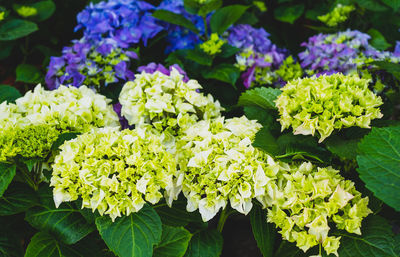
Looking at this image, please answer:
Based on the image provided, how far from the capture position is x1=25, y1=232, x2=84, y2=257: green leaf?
1.38 metres

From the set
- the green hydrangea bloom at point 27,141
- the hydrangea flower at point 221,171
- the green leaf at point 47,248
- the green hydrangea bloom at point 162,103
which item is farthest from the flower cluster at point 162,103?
the green leaf at point 47,248

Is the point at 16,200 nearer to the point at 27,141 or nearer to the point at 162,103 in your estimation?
the point at 27,141

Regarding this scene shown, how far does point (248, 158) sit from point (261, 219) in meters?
0.29

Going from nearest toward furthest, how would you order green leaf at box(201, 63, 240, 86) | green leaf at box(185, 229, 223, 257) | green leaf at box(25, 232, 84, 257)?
green leaf at box(25, 232, 84, 257)
green leaf at box(185, 229, 223, 257)
green leaf at box(201, 63, 240, 86)

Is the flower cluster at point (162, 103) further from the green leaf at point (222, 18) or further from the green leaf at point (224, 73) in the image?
the green leaf at point (222, 18)

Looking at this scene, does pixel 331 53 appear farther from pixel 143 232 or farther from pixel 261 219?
pixel 143 232

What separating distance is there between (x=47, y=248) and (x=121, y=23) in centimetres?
139

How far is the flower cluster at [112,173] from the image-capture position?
127cm

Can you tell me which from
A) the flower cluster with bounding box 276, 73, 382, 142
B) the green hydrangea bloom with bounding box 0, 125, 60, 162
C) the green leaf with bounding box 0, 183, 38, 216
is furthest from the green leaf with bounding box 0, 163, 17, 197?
the flower cluster with bounding box 276, 73, 382, 142

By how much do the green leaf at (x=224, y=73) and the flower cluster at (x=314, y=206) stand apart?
2.57 ft

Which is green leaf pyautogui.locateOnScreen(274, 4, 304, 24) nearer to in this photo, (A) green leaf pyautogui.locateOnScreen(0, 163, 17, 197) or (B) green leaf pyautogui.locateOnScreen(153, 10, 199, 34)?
(B) green leaf pyautogui.locateOnScreen(153, 10, 199, 34)

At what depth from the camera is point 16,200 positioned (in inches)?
58.6

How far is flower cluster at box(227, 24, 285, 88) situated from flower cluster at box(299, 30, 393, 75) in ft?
0.63

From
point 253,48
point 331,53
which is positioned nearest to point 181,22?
point 253,48
